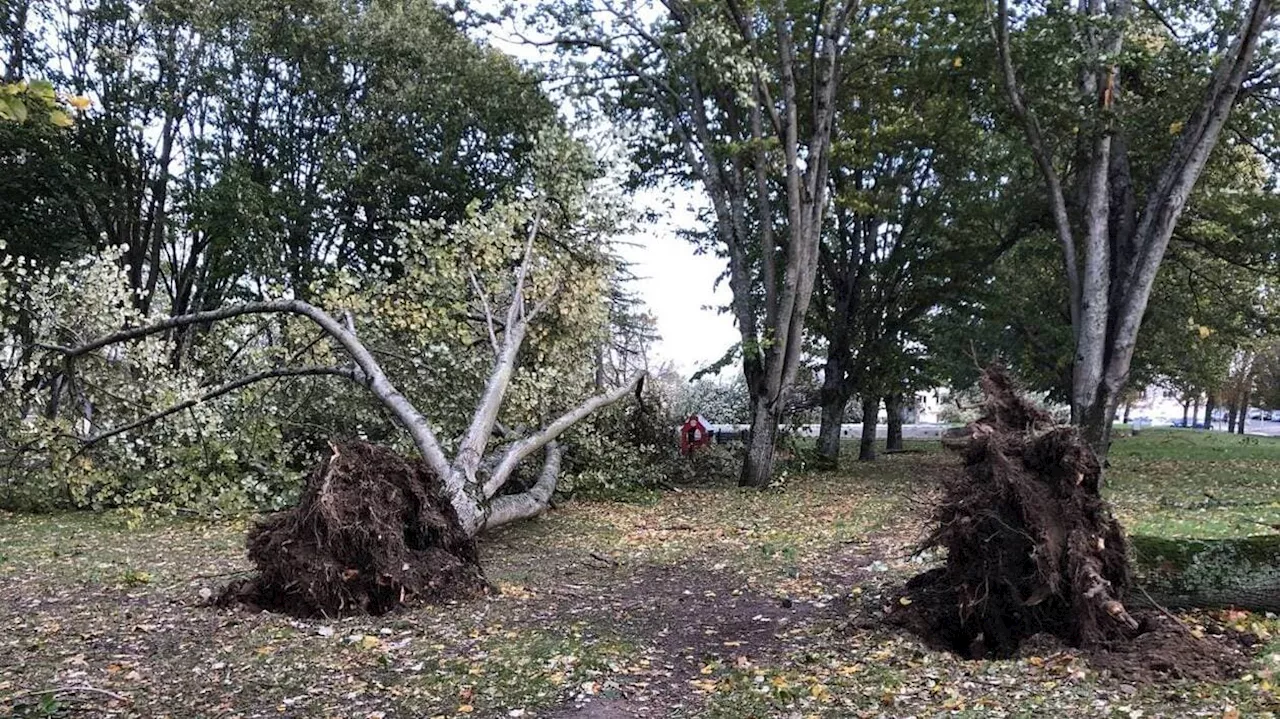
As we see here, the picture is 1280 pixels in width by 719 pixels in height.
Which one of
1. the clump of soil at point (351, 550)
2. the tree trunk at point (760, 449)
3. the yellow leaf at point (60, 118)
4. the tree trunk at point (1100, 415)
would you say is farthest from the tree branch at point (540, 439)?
the tree trunk at point (1100, 415)

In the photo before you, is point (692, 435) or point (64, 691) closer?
point (64, 691)

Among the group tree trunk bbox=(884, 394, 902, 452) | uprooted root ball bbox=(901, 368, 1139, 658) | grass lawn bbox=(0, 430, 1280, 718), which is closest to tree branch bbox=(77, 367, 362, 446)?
grass lawn bbox=(0, 430, 1280, 718)

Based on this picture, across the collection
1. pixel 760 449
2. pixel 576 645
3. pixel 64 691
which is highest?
pixel 760 449

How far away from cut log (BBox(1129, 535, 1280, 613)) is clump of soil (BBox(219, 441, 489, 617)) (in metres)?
4.02

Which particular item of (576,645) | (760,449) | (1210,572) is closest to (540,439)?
(576,645)

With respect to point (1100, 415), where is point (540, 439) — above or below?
below

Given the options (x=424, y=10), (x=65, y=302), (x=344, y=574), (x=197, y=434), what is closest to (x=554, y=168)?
(x=197, y=434)

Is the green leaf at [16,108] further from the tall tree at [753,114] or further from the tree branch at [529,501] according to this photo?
the tall tree at [753,114]

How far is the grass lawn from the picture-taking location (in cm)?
370

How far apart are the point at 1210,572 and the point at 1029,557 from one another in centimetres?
101

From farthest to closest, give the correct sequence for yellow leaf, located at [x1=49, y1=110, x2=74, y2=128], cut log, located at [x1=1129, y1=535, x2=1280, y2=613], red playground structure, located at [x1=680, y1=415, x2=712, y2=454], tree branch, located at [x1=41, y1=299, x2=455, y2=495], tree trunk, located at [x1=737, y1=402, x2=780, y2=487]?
red playground structure, located at [x1=680, y1=415, x2=712, y2=454], tree trunk, located at [x1=737, y1=402, x2=780, y2=487], tree branch, located at [x1=41, y1=299, x2=455, y2=495], cut log, located at [x1=1129, y1=535, x2=1280, y2=613], yellow leaf, located at [x1=49, y1=110, x2=74, y2=128]

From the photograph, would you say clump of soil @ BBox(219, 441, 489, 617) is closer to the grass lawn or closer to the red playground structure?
the grass lawn

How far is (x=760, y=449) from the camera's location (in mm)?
13227

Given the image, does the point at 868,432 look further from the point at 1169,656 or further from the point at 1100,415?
the point at 1169,656
